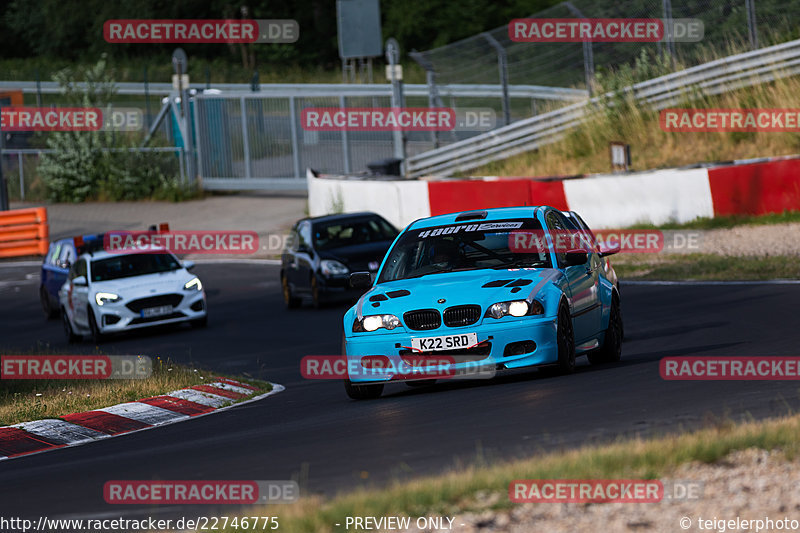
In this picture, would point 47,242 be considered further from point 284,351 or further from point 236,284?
point 284,351

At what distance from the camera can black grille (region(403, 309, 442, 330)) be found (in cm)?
1092

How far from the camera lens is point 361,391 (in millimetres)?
11539

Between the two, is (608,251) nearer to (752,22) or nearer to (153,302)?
(153,302)

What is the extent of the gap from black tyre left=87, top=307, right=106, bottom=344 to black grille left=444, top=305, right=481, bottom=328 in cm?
1130

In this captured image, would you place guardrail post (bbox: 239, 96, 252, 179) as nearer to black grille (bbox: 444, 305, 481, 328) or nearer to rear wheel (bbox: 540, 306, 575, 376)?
rear wheel (bbox: 540, 306, 575, 376)

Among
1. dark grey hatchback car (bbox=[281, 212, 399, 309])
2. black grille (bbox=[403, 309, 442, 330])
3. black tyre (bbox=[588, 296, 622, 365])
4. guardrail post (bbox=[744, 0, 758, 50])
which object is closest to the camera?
black grille (bbox=[403, 309, 442, 330])

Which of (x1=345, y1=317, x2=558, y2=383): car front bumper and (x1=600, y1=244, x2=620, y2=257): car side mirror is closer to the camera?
(x1=345, y1=317, x2=558, y2=383): car front bumper

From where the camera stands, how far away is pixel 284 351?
16.9m

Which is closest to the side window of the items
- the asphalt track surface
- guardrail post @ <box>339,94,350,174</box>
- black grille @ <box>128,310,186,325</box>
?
black grille @ <box>128,310,186,325</box>

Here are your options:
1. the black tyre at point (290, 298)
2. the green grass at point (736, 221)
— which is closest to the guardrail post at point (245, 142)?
the black tyre at point (290, 298)

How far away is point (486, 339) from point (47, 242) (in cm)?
2695

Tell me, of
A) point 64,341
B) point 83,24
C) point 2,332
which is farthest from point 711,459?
point 83,24

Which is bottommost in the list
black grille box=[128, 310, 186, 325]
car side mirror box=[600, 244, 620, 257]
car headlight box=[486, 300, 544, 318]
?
black grille box=[128, 310, 186, 325]

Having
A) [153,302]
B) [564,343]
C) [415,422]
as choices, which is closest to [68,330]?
[153,302]
